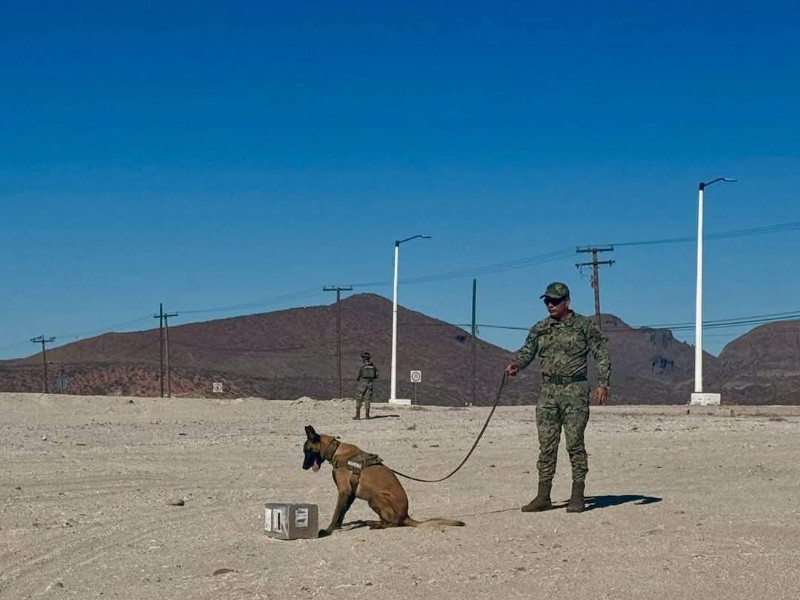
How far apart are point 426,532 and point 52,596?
3908mm

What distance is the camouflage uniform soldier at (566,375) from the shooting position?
43.6 feet

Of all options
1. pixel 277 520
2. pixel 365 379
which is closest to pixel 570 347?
pixel 277 520

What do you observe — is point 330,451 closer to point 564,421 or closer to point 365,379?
point 564,421

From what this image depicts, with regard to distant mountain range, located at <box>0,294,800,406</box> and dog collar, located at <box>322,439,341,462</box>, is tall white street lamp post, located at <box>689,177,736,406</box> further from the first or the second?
distant mountain range, located at <box>0,294,800,406</box>

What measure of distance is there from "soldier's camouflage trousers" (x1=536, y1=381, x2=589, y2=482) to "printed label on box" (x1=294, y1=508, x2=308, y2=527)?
2.74 meters

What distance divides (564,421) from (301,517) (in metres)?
3.13

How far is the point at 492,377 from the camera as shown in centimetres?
18300

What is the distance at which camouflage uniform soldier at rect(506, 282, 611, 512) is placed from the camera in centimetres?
1330

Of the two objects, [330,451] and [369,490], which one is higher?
[330,451]

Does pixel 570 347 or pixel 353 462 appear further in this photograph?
pixel 570 347

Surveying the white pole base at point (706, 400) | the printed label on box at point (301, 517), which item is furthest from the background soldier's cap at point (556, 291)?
the white pole base at point (706, 400)

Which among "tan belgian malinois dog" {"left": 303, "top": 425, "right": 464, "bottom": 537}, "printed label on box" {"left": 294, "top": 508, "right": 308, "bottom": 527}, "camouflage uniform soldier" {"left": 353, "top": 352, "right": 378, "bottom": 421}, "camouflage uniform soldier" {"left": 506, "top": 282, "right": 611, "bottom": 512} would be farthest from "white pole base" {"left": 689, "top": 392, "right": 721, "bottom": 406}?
"printed label on box" {"left": 294, "top": 508, "right": 308, "bottom": 527}

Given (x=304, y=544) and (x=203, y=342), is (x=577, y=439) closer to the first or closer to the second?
(x=304, y=544)

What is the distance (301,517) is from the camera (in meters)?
11.8
